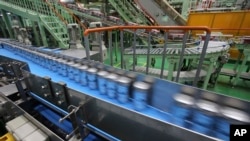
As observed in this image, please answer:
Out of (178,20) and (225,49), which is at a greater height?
(178,20)

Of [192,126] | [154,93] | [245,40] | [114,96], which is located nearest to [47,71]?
[114,96]

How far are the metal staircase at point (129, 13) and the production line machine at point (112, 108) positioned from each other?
5390 mm

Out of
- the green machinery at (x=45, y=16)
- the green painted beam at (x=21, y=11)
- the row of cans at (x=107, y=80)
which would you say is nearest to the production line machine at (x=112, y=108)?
the row of cans at (x=107, y=80)

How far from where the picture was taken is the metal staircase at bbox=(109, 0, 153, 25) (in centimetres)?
606

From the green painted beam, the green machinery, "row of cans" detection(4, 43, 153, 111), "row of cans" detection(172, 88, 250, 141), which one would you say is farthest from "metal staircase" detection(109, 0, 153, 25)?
"row of cans" detection(172, 88, 250, 141)

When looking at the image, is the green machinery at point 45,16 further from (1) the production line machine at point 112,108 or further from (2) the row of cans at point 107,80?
(1) the production line machine at point 112,108

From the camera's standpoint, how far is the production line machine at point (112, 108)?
598 mm

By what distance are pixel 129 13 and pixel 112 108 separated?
6.24 m

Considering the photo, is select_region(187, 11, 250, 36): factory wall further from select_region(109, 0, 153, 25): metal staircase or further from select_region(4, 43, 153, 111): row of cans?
select_region(4, 43, 153, 111): row of cans

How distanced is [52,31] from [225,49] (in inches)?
176

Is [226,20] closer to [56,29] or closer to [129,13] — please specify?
[129,13]

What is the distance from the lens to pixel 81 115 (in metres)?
0.76

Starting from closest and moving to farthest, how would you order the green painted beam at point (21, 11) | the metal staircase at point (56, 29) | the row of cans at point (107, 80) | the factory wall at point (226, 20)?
the row of cans at point (107, 80) → the metal staircase at point (56, 29) → the green painted beam at point (21, 11) → the factory wall at point (226, 20)

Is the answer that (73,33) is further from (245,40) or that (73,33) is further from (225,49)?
(245,40)
